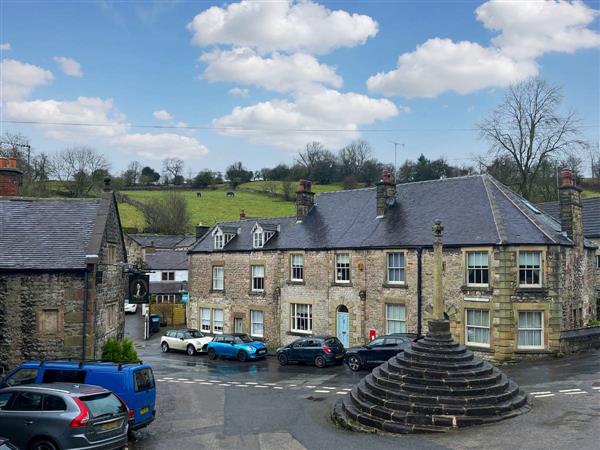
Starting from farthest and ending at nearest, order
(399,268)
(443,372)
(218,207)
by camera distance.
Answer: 1. (218,207)
2. (399,268)
3. (443,372)

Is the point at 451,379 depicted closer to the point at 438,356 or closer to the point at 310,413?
the point at 438,356

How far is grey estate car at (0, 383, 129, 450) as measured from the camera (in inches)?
449

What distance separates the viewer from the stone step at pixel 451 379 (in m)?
15.3

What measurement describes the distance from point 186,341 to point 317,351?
10.9 metres

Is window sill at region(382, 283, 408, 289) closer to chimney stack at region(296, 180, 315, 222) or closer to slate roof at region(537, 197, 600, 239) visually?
chimney stack at region(296, 180, 315, 222)

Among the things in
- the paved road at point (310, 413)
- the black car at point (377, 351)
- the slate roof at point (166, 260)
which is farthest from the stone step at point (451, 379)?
the slate roof at point (166, 260)

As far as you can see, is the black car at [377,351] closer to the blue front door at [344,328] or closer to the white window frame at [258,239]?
the blue front door at [344,328]

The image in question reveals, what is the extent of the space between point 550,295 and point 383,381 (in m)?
12.6

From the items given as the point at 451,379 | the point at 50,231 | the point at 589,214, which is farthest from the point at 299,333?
the point at 589,214

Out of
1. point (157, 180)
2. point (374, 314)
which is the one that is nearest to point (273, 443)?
point (374, 314)

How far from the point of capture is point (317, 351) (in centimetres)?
2688

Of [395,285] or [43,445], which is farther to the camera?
[395,285]

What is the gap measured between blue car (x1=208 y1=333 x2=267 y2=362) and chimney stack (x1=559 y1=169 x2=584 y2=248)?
57.1 feet

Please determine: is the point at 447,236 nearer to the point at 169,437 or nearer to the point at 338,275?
the point at 338,275
